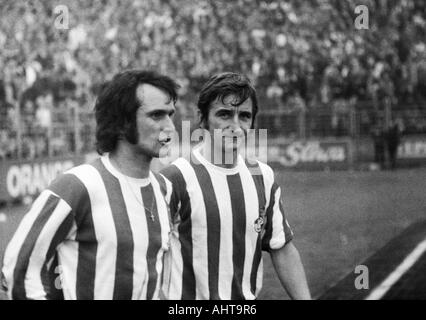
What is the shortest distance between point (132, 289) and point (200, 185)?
702 millimetres

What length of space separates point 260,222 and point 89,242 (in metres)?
0.90

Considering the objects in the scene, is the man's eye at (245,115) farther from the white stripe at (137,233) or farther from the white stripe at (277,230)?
the white stripe at (137,233)

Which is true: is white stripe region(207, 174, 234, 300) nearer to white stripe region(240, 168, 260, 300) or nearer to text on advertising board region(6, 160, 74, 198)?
white stripe region(240, 168, 260, 300)

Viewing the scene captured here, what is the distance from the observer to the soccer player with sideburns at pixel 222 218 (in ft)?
9.14

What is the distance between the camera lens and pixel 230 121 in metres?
2.81

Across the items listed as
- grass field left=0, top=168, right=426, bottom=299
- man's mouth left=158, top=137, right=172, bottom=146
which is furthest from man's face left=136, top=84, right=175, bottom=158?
grass field left=0, top=168, right=426, bottom=299

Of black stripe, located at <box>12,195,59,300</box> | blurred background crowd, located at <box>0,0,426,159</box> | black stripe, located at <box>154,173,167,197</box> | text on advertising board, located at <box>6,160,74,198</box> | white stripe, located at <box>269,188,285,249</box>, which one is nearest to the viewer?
black stripe, located at <box>12,195,59,300</box>

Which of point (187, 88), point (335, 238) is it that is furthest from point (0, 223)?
point (187, 88)

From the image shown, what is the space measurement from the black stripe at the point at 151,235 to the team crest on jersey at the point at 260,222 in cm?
59

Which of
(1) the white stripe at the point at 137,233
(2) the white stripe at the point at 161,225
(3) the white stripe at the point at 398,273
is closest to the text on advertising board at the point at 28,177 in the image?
(3) the white stripe at the point at 398,273

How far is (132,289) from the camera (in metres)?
2.26

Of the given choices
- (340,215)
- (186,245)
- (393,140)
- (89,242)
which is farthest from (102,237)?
(393,140)

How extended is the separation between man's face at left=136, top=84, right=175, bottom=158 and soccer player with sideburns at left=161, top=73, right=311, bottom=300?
0.44m

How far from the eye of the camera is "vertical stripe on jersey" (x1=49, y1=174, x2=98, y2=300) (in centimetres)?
217
